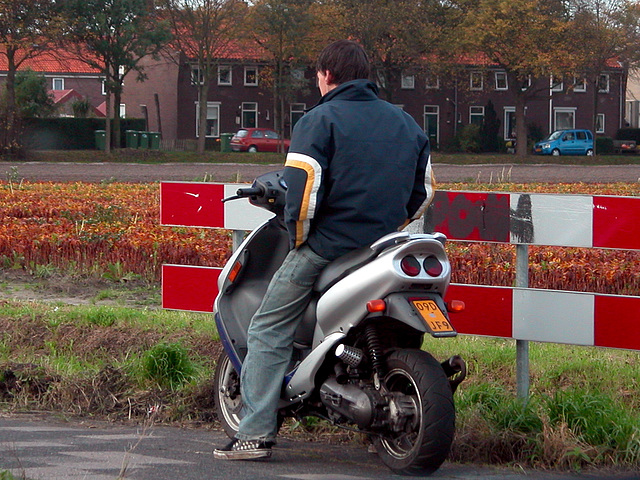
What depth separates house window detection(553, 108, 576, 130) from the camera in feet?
237

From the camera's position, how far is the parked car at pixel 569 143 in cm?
6169

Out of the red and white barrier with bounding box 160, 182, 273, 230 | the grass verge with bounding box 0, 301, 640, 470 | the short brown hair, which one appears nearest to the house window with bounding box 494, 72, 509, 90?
the grass verge with bounding box 0, 301, 640, 470

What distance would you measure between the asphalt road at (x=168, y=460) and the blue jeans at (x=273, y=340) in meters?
0.19

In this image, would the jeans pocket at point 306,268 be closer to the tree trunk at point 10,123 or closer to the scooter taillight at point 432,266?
the scooter taillight at point 432,266

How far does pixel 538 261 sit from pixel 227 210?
19.9 feet

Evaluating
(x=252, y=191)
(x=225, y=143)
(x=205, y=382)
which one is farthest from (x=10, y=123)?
(x=252, y=191)

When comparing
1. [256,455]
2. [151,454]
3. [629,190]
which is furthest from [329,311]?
[629,190]

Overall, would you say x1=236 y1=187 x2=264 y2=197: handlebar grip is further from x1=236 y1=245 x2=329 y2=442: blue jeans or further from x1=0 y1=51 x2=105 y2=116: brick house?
x1=0 y1=51 x2=105 y2=116: brick house

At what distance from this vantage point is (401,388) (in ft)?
13.4

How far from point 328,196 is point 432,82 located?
5777cm

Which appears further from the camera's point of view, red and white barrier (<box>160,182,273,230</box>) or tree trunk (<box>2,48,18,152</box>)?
tree trunk (<box>2,48,18,152</box>)

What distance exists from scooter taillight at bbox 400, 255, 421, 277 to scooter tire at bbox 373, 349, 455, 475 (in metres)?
0.31

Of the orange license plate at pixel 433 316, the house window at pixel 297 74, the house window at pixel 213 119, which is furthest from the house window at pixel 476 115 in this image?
the orange license plate at pixel 433 316

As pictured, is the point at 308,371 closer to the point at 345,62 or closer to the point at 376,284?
the point at 376,284
